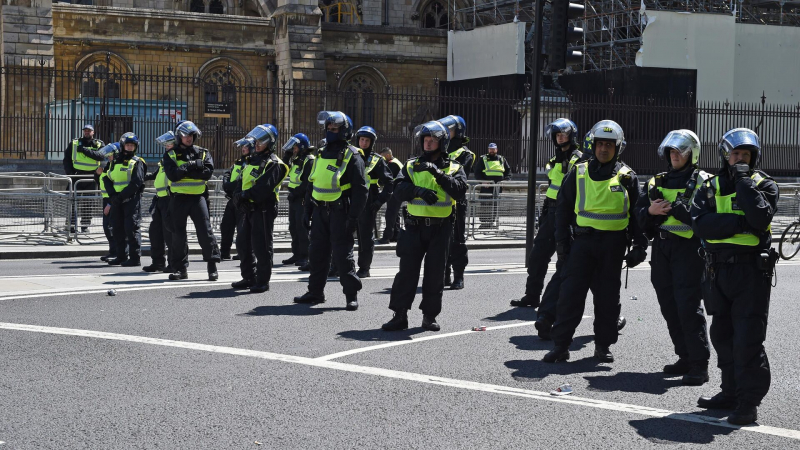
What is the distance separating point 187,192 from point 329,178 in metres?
2.53

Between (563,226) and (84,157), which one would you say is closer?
(563,226)

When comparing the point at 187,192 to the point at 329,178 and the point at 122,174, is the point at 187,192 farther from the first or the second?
the point at 329,178

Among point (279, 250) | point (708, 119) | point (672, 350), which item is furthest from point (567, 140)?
point (708, 119)

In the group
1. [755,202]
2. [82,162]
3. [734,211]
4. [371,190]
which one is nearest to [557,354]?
[734,211]

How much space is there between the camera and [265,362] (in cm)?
782

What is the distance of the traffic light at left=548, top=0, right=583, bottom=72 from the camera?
14.2 m

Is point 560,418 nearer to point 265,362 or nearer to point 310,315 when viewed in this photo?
point 265,362

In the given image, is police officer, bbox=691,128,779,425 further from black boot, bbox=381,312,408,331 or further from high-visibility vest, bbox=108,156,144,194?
high-visibility vest, bbox=108,156,144,194

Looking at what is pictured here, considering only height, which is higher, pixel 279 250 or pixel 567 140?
pixel 567 140

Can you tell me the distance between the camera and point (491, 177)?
21.9 meters

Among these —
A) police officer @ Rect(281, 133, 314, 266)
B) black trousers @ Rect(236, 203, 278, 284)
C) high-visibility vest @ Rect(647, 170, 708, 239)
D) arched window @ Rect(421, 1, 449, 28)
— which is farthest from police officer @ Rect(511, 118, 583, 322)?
arched window @ Rect(421, 1, 449, 28)

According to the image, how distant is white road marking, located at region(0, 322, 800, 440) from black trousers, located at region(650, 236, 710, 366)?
0.96 m

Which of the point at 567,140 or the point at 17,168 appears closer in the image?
the point at 567,140

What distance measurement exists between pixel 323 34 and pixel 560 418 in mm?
32150
